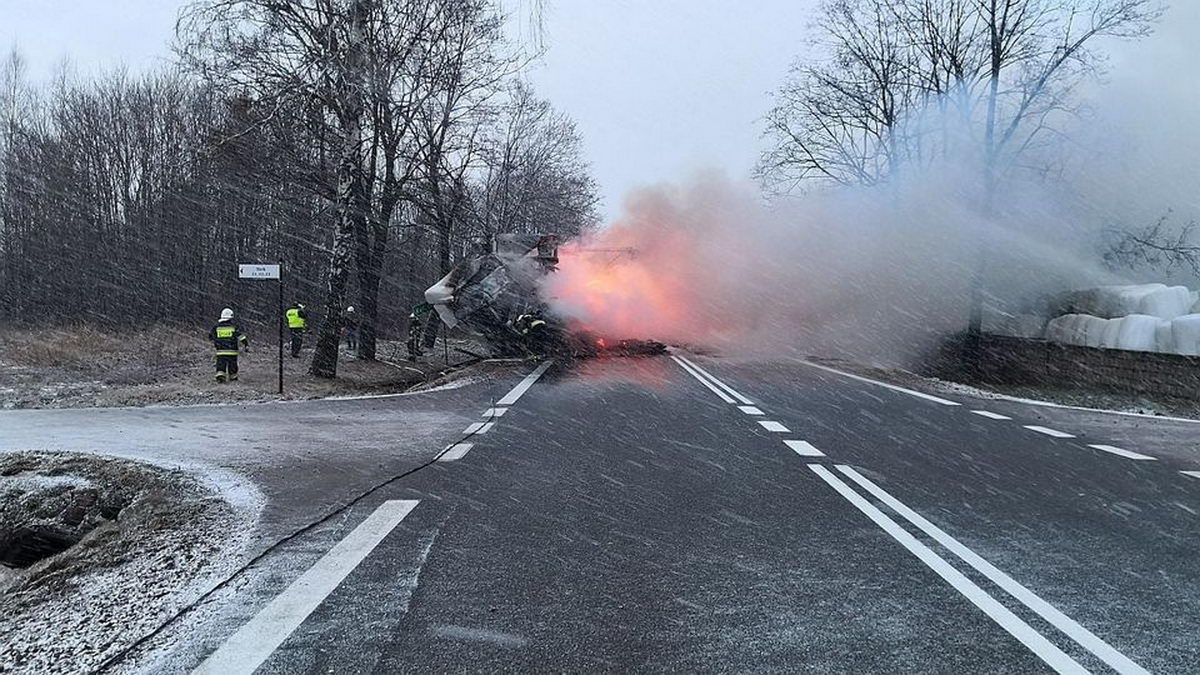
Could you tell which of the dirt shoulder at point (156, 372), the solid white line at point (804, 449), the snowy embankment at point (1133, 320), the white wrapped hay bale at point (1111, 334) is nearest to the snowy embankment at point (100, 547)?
the solid white line at point (804, 449)

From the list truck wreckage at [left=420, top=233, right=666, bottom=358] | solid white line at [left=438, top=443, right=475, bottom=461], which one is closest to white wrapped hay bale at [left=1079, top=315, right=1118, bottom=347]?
truck wreckage at [left=420, top=233, right=666, bottom=358]

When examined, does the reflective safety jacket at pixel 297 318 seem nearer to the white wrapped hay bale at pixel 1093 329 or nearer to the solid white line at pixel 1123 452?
the white wrapped hay bale at pixel 1093 329

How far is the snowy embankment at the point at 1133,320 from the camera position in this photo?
61.7 feet

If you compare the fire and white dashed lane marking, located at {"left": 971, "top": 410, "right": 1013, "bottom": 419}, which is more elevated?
the fire

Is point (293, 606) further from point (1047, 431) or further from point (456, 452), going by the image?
point (1047, 431)

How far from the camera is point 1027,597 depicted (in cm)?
422

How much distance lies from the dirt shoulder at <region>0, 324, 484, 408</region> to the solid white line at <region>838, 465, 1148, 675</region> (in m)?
10.9

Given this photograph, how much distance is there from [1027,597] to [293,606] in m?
3.39

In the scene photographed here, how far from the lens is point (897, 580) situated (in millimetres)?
4488

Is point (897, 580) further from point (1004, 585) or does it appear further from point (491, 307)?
point (491, 307)

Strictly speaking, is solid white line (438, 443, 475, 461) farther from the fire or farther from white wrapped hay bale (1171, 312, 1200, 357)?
the fire

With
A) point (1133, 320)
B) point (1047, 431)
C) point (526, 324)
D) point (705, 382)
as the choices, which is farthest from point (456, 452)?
point (1133, 320)

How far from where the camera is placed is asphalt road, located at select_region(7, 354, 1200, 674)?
11.5 ft

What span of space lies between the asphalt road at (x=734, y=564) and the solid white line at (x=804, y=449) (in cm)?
4
